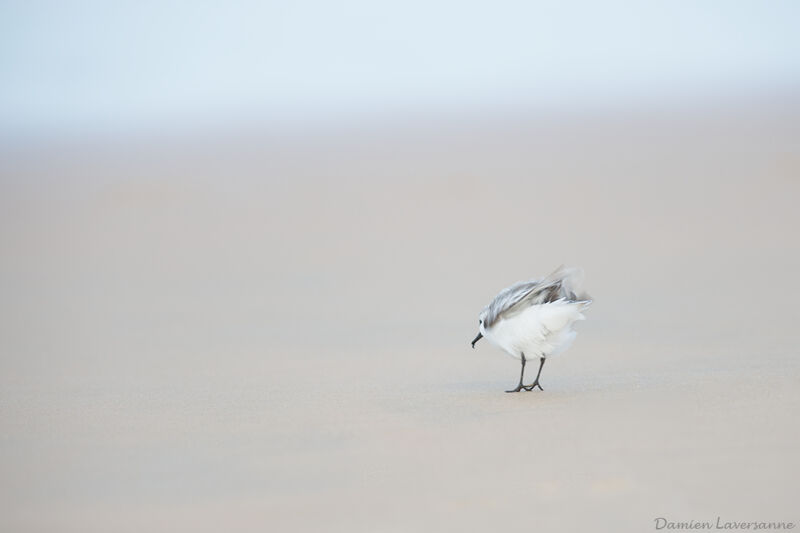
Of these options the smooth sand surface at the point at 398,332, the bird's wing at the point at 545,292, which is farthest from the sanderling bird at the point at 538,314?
the smooth sand surface at the point at 398,332

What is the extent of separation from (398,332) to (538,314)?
12.3ft

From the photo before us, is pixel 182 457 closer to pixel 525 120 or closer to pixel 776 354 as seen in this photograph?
pixel 776 354

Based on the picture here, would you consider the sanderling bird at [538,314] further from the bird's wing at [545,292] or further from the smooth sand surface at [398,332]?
the smooth sand surface at [398,332]

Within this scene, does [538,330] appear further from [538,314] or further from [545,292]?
[545,292]

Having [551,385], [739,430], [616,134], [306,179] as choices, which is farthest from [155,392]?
[616,134]

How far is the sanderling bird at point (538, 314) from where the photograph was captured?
799cm

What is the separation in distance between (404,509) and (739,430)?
2.13 metres

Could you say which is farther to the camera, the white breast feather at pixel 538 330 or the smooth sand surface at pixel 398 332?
the white breast feather at pixel 538 330

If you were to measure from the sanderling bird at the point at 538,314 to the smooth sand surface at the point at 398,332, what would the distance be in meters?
0.42

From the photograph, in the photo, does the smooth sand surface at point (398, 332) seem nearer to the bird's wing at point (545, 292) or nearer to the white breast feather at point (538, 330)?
the white breast feather at point (538, 330)

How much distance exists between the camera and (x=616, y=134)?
21.5m

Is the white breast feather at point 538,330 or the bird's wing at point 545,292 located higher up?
the bird's wing at point 545,292

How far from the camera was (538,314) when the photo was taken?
26.3ft

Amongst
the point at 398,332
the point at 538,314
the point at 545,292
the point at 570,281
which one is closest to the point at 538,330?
the point at 538,314
